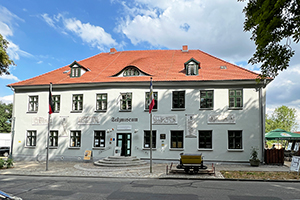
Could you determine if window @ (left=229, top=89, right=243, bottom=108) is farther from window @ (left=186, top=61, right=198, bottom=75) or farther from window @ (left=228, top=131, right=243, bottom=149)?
window @ (left=186, top=61, right=198, bottom=75)

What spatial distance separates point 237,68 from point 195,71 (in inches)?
158

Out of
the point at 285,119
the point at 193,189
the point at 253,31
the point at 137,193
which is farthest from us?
the point at 285,119

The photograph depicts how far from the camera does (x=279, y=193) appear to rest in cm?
976

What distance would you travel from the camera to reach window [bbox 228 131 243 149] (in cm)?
2005

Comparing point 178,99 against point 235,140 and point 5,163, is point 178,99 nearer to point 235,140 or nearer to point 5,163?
point 235,140

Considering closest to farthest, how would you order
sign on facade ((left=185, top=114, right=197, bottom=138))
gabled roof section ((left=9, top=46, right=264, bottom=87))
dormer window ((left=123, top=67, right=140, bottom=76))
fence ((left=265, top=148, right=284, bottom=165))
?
fence ((left=265, top=148, right=284, bottom=165)) → sign on facade ((left=185, top=114, right=197, bottom=138)) → gabled roof section ((left=9, top=46, right=264, bottom=87)) → dormer window ((left=123, top=67, right=140, bottom=76))

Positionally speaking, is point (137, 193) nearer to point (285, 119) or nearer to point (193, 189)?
point (193, 189)

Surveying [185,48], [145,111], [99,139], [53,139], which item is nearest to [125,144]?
[99,139]

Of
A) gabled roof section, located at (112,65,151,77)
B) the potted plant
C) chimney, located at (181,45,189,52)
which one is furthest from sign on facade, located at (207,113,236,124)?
chimney, located at (181,45,189,52)

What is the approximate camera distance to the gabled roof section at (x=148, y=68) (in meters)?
21.4

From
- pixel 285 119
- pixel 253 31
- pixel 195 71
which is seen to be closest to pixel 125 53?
pixel 195 71

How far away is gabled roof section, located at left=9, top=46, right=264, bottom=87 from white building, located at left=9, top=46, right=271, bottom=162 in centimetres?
9

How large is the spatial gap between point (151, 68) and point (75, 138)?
9.65 meters

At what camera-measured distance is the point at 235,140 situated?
66.0 ft
